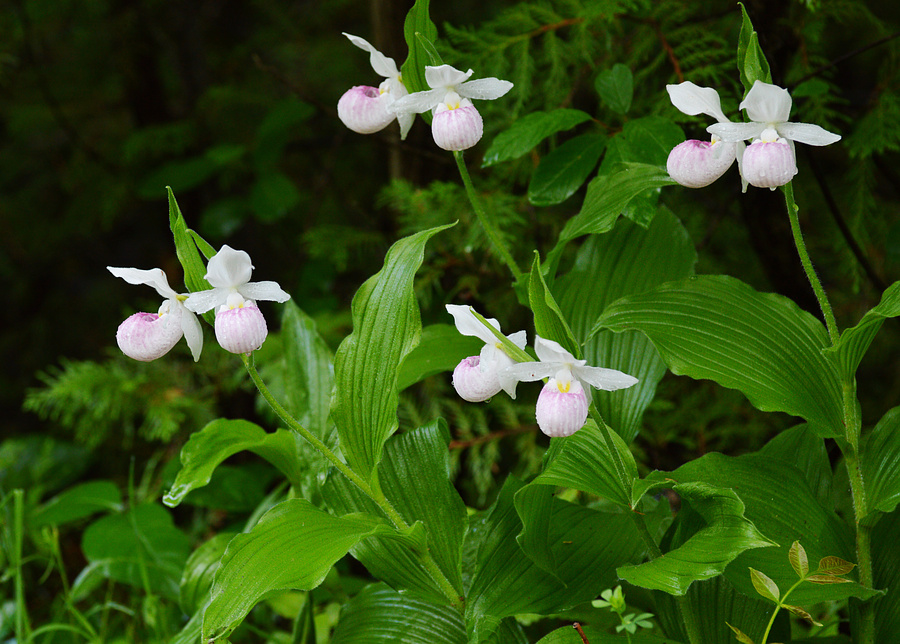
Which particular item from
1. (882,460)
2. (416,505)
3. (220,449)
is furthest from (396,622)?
(882,460)

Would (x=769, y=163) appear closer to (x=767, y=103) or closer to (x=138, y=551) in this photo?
(x=767, y=103)

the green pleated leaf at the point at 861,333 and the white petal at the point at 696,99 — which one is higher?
the white petal at the point at 696,99

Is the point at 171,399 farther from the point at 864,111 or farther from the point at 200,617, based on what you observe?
the point at 864,111

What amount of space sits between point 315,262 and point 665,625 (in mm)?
1309

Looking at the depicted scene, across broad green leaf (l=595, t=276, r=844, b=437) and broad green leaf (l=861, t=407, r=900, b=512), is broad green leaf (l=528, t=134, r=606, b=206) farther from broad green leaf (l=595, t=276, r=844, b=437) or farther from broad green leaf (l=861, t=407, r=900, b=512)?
broad green leaf (l=861, t=407, r=900, b=512)

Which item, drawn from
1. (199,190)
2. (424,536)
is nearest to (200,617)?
(424,536)

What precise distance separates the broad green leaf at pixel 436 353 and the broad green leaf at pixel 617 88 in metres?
0.43

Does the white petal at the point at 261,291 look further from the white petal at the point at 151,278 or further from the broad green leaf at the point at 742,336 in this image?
the broad green leaf at the point at 742,336

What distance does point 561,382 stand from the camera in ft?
2.41

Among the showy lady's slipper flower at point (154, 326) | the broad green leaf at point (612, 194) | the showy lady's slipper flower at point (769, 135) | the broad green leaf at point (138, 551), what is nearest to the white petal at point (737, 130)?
the showy lady's slipper flower at point (769, 135)

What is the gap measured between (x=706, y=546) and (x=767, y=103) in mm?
464

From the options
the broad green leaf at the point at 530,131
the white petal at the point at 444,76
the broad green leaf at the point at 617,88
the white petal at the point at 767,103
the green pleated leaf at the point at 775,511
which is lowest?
the green pleated leaf at the point at 775,511

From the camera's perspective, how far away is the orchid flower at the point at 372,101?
0.94 metres

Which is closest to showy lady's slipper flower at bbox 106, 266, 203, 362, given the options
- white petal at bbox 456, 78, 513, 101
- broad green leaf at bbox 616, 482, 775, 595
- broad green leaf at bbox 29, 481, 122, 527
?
white petal at bbox 456, 78, 513, 101
